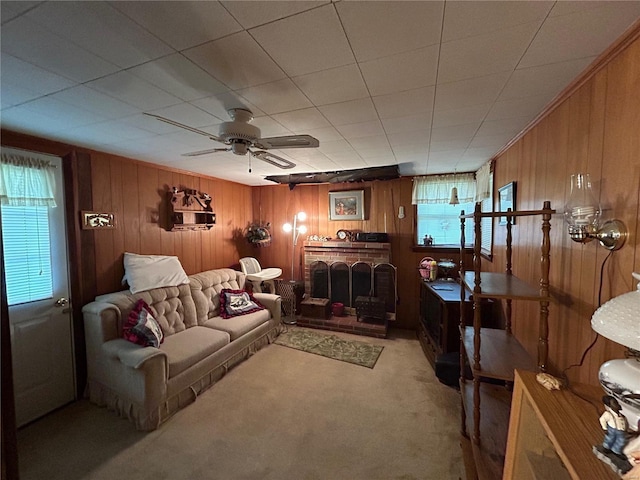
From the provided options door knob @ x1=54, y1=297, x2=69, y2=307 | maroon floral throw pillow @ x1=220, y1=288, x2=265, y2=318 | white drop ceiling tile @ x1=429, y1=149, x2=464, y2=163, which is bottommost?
maroon floral throw pillow @ x1=220, y1=288, x2=265, y2=318

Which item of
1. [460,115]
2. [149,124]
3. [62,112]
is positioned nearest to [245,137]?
[149,124]

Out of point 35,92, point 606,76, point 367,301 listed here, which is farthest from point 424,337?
point 35,92

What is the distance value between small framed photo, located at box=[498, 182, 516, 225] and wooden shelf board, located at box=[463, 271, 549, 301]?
2.38 feet

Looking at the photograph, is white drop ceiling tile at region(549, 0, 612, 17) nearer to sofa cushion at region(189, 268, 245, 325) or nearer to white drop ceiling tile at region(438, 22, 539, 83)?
white drop ceiling tile at region(438, 22, 539, 83)

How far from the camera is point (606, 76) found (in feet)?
4.00

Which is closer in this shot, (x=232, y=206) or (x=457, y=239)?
(x=457, y=239)

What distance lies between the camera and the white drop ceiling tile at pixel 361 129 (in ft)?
6.82

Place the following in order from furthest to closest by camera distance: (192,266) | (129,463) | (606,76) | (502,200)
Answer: (192,266)
(502,200)
(129,463)
(606,76)

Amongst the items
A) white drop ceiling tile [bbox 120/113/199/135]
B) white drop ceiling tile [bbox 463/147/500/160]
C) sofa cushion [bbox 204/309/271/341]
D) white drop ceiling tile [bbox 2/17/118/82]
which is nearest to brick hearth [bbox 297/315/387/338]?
sofa cushion [bbox 204/309/271/341]

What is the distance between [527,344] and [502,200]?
1390 mm

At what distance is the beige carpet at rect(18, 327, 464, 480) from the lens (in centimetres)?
184

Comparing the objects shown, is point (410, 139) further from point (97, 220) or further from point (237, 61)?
point (97, 220)

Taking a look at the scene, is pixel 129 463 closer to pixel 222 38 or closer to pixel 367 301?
pixel 222 38

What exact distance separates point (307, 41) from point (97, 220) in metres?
2.85
